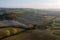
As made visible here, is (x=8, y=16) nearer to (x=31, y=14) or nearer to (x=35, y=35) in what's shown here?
(x=31, y=14)

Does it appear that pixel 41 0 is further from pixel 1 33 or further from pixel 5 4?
pixel 1 33

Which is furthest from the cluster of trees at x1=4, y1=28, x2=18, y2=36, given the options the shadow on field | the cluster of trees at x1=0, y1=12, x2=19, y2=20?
the cluster of trees at x1=0, y1=12, x2=19, y2=20

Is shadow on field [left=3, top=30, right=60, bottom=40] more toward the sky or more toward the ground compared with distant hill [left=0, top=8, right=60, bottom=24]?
more toward the ground

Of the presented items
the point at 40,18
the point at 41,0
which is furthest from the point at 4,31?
the point at 41,0

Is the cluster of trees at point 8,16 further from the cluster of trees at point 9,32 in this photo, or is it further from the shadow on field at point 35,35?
the shadow on field at point 35,35

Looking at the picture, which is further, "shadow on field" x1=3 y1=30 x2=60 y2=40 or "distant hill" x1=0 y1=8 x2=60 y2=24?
"distant hill" x1=0 y1=8 x2=60 y2=24

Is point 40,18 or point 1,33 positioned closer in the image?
point 1,33

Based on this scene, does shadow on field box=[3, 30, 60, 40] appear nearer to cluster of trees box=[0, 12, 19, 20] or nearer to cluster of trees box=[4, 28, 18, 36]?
cluster of trees box=[4, 28, 18, 36]

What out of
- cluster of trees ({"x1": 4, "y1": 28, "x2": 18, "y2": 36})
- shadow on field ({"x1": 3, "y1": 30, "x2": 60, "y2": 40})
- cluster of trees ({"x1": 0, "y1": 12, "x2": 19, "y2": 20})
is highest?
cluster of trees ({"x1": 0, "y1": 12, "x2": 19, "y2": 20})

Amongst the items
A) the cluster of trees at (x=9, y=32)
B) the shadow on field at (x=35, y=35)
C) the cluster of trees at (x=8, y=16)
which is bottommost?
the shadow on field at (x=35, y=35)

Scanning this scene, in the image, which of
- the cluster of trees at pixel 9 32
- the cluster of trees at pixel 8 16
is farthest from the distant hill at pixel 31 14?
the cluster of trees at pixel 9 32

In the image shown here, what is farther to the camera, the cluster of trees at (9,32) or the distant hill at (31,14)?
the distant hill at (31,14)
